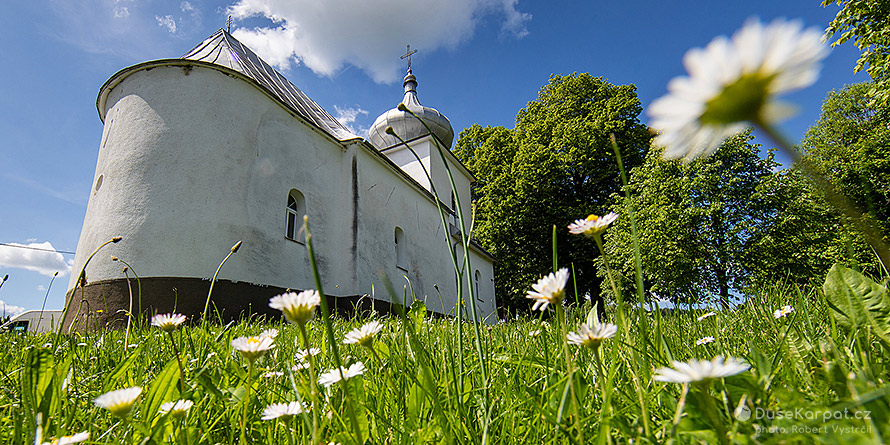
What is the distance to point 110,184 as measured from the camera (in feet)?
26.7

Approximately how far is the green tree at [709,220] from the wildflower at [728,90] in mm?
12540

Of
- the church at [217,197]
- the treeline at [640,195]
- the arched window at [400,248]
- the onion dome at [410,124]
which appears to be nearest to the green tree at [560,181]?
the treeline at [640,195]

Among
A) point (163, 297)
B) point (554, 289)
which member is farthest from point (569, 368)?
point (163, 297)

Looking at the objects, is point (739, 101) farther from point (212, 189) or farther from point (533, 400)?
point (212, 189)

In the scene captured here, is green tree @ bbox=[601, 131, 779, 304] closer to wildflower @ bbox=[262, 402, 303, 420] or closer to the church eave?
the church eave

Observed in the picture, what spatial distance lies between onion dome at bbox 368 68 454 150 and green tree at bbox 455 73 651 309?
3.57 metres

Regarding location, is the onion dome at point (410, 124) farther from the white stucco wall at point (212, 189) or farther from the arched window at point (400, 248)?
the white stucco wall at point (212, 189)

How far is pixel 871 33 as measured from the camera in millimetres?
7500

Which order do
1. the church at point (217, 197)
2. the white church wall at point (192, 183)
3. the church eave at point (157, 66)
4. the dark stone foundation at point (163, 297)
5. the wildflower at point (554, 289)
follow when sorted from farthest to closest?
the church eave at point (157, 66) → the white church wall at point (192, 183) → the church at point (217, 197) → the dark stone foundation at point (163, 297) → the wildflower at point (554, 289)

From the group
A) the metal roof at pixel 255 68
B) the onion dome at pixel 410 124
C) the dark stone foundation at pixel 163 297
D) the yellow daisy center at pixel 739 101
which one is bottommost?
the yellow daisy center at pixel 739 101

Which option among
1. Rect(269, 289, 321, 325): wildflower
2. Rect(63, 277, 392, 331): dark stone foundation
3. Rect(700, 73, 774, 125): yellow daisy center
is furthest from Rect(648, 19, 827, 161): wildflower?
Rect(63, 277, 392, 331): dark stone foundation

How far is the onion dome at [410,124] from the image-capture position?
19.9m

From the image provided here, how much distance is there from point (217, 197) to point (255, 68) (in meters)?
5.63

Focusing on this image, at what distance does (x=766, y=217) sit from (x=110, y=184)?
15581 millimetres
